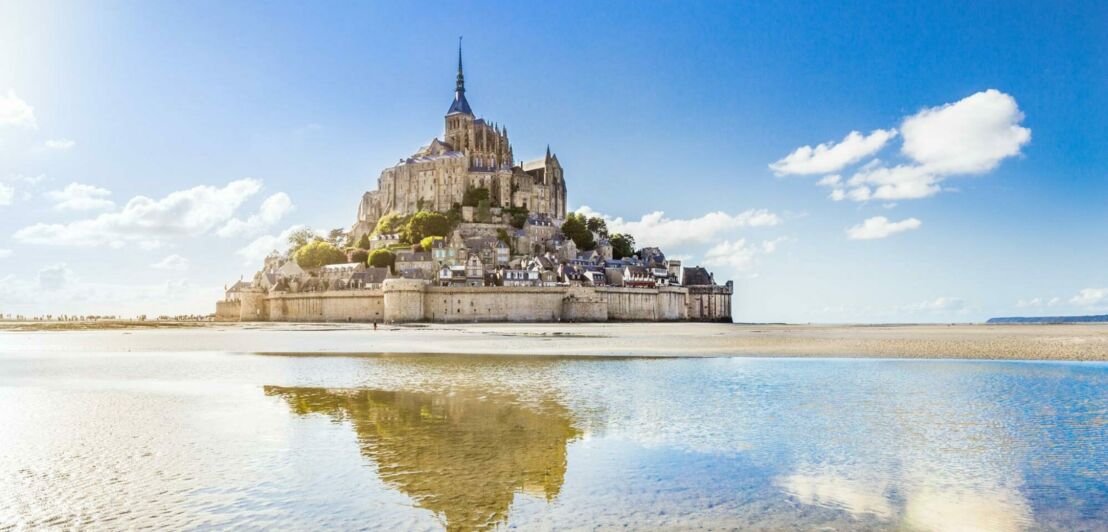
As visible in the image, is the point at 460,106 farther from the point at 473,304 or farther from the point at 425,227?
the point at 473,304

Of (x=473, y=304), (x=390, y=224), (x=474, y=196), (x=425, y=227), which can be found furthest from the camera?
(x=474, y=196)

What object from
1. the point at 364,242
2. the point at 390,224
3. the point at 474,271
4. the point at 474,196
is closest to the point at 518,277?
the point at 474,271

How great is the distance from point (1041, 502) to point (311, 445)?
26.6 feet

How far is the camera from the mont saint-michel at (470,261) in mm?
62969

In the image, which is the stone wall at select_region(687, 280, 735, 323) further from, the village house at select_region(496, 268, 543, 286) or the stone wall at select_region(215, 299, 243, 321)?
the stone wall at select_region(215, 299, 243, 321)

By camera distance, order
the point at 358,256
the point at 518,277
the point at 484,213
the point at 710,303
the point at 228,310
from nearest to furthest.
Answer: the point at 518,277, the point at 710,303, the point at 228,310, the point at 358,256, the point at 484,213

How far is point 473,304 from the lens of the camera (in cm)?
6244

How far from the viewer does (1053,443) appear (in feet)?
31.2

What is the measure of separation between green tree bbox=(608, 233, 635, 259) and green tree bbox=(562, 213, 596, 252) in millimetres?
3994

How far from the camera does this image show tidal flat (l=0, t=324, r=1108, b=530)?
657 centimetres

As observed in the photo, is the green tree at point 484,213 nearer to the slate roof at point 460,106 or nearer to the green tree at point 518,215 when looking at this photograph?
the green tree at point 518,215

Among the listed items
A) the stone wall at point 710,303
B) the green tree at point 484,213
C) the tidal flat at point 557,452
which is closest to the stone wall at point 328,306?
the green tree at point 484,213

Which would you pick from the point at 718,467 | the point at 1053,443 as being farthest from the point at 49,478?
the point at 1053,443

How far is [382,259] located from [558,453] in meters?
66.2
